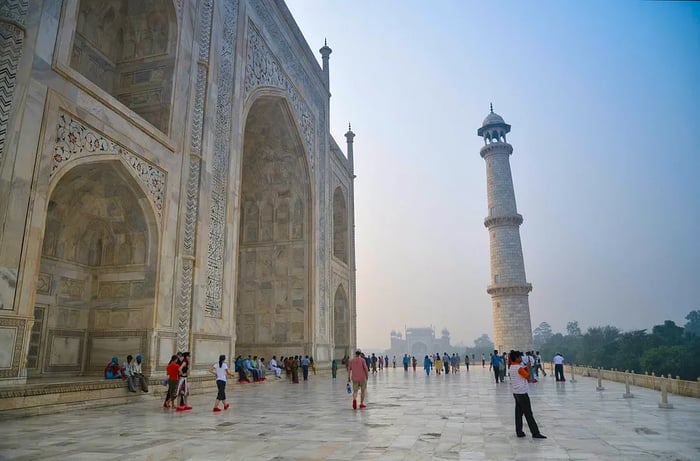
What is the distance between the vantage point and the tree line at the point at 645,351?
32469 millimetres

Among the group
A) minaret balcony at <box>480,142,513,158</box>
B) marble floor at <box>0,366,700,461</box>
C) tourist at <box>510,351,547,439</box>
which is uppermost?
minaret balcony at <box>480,142,513,158</box>

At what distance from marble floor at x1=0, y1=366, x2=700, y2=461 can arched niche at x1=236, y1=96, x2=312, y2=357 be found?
1000 centimetres

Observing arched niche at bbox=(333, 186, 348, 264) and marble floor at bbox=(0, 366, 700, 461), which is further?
arched niche at bbox=(333, 186, 348, 264)

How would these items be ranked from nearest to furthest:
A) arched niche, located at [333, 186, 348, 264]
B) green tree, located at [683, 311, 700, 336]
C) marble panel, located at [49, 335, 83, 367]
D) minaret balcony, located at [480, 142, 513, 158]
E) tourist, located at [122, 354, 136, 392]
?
1. tourist, located at [122, 354, 136, 392]
2. marble panel, located at [49, 335, 83, 367]
3. arched niche, located at [333, 186, 348, 264]
4. minaret balcony, located at [480, 142, 513, 158]
5. green tree, located at [683, 311, 700, 336]

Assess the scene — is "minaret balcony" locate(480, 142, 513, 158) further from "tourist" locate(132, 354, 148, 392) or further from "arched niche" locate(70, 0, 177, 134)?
"tourist" locate(132, 354, 148, 392)

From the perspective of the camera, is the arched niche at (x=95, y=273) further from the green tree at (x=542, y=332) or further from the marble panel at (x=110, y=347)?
the green tree at (x=542, y=332)

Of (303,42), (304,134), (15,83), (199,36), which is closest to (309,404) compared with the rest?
(15,83)

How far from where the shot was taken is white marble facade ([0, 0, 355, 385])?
700 centimetres

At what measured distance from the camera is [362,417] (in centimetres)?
697

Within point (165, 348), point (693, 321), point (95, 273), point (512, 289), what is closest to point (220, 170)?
point (95, 273)

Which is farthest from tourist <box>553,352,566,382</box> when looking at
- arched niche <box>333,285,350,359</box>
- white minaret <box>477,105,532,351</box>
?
white minaret <box>477,105,532,351</box>

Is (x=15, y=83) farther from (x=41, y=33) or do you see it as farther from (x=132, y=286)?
(x=132, y=286)

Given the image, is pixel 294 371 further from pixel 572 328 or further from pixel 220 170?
pixel 572 328

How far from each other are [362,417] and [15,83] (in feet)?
22.6
